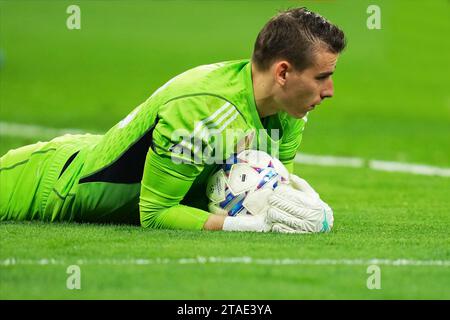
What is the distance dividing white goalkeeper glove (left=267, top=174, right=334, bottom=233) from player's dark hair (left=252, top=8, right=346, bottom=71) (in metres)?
0.89

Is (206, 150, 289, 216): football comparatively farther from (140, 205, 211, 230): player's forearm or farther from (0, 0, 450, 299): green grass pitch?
(0, 0, 450, 299): green grass pitch

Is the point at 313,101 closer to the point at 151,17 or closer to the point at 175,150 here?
the point at 175,150

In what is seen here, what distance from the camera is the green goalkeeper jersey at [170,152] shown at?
793 cm

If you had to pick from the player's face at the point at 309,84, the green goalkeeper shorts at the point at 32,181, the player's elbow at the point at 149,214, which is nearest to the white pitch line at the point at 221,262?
the player's elbow at the point at 149,214

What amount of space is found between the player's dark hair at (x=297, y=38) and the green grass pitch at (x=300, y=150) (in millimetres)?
1259

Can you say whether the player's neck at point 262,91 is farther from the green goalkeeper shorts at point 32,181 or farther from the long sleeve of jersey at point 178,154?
the green goalkeeper shorts at point 32,181

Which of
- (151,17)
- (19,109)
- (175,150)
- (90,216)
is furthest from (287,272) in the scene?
(151,17)

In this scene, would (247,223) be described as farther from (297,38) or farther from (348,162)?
(348,162)

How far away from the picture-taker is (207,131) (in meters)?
7.95

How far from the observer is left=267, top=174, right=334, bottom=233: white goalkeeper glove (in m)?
8.05

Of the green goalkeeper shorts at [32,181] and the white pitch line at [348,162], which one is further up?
the green goalkeeper shorts at [32,181]

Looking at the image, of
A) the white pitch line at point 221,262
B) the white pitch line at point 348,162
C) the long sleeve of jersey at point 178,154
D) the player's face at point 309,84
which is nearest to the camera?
the white pitch line at point 221,262

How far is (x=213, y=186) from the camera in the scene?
8352 mm

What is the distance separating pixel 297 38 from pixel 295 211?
47.8 inches
